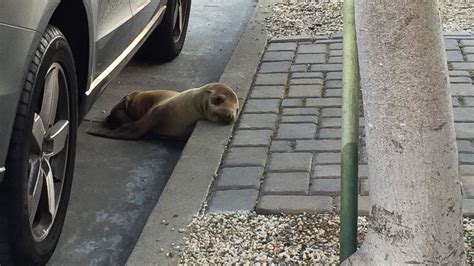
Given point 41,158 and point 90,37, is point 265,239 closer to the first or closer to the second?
point 41,158

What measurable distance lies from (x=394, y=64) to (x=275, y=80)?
3.32 m

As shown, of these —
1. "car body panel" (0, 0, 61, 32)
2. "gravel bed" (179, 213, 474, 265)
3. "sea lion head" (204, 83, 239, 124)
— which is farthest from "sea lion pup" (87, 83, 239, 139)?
"car body panel" (0, 0, 61, 32)

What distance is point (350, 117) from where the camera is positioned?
303 centimetres

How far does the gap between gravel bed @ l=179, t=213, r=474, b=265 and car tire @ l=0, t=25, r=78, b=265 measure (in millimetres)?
628

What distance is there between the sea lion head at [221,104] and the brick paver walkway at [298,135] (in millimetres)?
94

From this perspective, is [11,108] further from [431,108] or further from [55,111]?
[431,108]

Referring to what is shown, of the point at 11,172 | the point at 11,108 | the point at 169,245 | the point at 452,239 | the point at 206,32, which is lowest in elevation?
the point at 206,32

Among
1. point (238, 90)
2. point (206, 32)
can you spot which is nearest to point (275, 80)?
point (238, 90)

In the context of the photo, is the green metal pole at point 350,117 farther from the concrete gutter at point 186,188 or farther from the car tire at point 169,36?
the car tire at point 169,36

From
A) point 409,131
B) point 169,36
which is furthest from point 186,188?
point 169,36

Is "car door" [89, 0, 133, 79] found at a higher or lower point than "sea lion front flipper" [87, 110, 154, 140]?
higher

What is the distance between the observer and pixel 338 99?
558cm

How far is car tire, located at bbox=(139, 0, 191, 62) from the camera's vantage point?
6.52 m

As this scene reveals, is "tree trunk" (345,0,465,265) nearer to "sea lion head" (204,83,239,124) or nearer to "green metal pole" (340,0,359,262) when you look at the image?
"green metal pole" (340,0,359,262)
